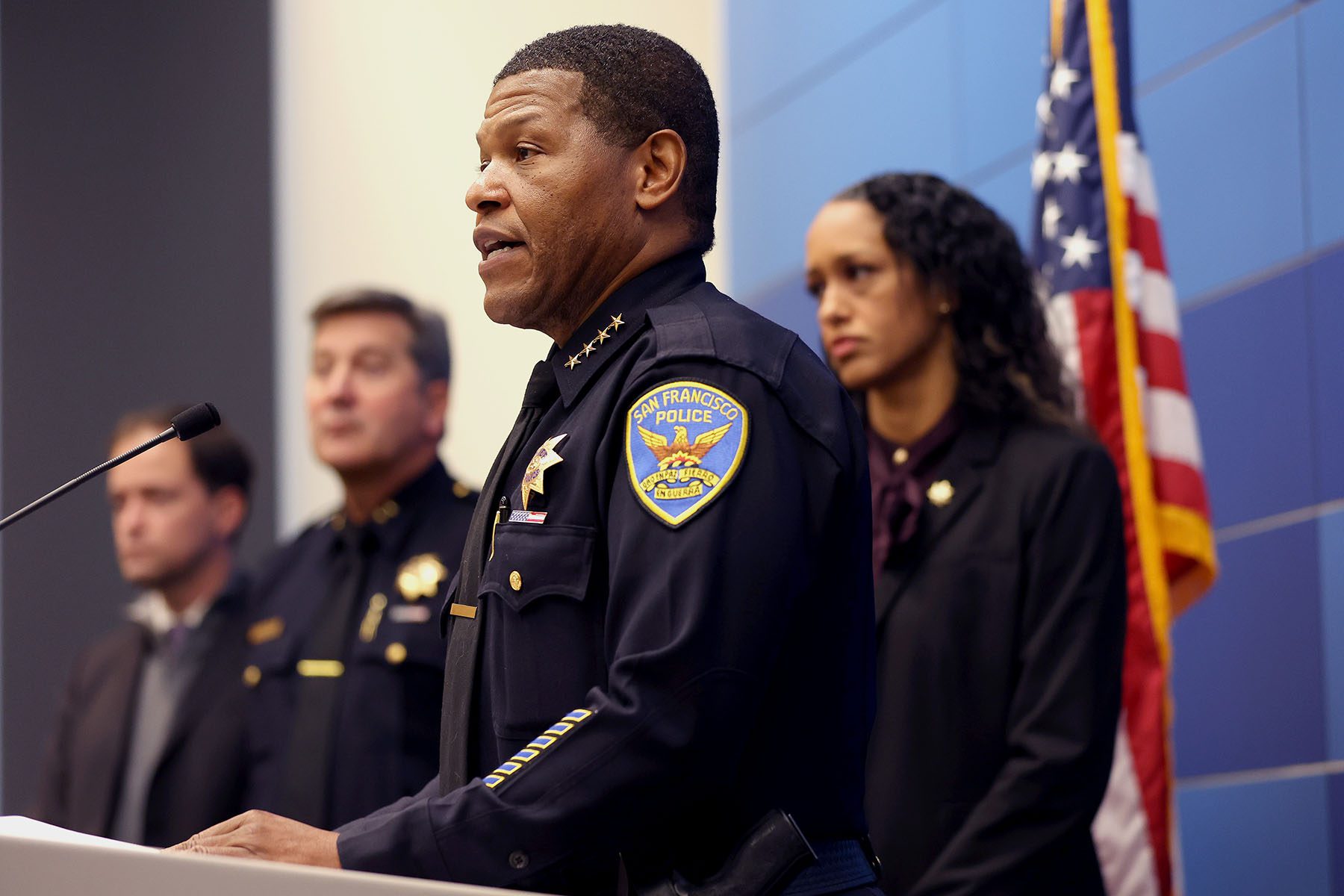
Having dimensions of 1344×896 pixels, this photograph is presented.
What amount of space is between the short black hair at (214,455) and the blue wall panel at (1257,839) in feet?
7.71

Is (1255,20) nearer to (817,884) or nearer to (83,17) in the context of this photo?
(817,884)

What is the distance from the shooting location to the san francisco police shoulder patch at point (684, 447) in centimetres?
144

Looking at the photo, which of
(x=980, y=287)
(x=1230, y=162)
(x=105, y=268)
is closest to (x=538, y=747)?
(x=980, y=287)

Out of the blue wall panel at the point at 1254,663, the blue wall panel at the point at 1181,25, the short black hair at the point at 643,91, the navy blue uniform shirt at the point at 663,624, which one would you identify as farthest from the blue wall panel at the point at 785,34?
the navy blue uniform shirt at the point at 663,624

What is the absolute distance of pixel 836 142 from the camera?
15.5 ft

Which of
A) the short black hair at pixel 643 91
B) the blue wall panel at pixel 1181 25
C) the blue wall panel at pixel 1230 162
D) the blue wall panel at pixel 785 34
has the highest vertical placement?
the blue wall panel at pixel 785 34

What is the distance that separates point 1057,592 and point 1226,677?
2.75ft

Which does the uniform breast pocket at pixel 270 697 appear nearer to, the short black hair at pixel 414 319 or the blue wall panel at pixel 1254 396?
the short black hair at pixel 414 319

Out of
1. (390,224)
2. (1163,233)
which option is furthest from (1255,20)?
(390,224)

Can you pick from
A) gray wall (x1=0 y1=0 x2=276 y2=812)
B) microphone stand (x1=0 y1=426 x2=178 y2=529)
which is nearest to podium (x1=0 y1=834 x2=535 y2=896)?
microphone stand (x1=0 y1=426 x2=178 y2=529)

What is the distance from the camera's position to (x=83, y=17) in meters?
6.22

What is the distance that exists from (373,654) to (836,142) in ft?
7.27

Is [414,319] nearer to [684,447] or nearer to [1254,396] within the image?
[1254,396]

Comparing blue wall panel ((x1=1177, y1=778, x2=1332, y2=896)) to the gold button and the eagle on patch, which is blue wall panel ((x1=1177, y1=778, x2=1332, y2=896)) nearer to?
the gold button
